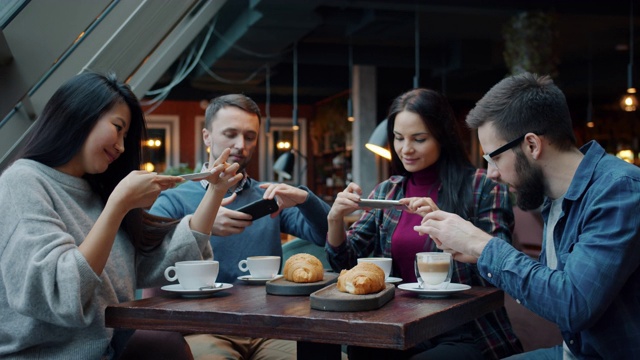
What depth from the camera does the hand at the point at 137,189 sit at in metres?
1.90

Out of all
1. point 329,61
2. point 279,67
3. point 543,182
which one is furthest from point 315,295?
point 279,67

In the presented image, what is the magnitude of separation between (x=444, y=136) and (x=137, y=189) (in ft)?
4.20

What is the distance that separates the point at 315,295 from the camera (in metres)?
1.82

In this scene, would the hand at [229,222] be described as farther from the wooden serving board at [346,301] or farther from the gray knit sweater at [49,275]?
the wooden serving board at [346,301]

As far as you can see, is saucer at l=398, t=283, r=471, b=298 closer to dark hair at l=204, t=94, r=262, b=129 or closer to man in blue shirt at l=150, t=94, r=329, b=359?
man in blue shirt at l=150, t=94, r=329, b=359

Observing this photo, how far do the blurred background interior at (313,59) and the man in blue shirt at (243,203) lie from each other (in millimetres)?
342

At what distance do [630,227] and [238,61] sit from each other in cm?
1006

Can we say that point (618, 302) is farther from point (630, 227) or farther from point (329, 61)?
point (329, 61)

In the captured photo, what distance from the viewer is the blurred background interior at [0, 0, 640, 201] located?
9.32ft

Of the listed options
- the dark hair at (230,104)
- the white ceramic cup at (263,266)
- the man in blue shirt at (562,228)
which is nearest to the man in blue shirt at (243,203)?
the dark hair at (230,104)

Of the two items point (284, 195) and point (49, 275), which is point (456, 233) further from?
point (49, 275)

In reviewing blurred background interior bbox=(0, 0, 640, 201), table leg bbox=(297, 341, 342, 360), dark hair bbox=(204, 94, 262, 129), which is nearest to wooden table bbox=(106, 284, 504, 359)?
table leg bbox=(297, 341, 342, 360)

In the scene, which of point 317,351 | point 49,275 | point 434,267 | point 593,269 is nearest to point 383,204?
point 434,267

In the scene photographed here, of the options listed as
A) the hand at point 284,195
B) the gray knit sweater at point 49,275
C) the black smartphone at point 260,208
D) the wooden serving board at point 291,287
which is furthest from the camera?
the hand at point 284,195
